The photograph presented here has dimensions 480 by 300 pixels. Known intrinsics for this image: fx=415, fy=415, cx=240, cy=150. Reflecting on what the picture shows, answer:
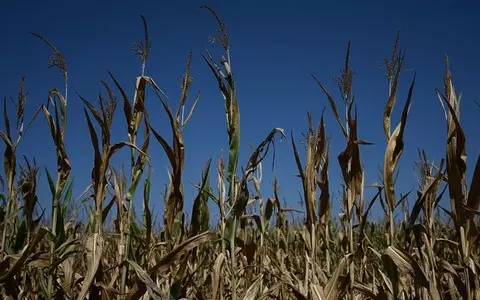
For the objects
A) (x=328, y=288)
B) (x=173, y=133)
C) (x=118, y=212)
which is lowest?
(x=328, y=288)

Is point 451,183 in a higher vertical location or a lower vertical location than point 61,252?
higher

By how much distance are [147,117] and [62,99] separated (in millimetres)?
618

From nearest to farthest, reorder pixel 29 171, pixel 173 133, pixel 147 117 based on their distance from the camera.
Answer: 1. pixel 173 133
2. pixel 147 117
3. pixel 29 171

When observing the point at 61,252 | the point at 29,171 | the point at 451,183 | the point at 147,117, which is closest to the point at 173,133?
the point at 147,117

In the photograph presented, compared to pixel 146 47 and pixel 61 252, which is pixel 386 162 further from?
pixel 61 252

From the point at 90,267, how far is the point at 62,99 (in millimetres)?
1147

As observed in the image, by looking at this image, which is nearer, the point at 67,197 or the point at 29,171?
the point at 67,197

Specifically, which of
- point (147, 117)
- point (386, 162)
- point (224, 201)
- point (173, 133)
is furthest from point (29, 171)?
point (386, 162)

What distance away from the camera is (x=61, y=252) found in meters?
2.54

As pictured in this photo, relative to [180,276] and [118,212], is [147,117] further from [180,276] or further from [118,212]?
[180,276]

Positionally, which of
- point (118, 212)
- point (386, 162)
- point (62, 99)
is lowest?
point (118, 212)

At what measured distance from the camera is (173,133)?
2492 millimetres

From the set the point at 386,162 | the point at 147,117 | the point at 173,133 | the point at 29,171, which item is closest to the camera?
the point at 386,162

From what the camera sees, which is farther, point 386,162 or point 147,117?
point 147,117
